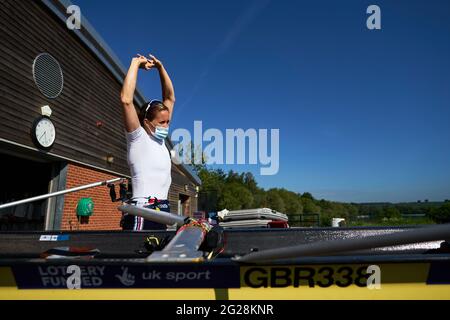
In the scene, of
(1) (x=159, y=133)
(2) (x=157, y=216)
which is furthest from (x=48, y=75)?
(2) (x=157, y=216)

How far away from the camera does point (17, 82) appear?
688 cm

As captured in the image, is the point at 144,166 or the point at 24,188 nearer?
the point at 144,166

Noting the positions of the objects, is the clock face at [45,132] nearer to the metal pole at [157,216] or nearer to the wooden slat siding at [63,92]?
the wooden slat siding at [63,92]

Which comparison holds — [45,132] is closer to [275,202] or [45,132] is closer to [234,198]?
[234,198]

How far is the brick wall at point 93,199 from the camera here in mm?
8453

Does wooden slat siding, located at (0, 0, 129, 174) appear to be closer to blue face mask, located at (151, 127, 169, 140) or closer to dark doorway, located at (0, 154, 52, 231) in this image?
dark doorway, located at (0, 154, 52, 231)

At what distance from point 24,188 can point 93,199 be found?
2.01 metres

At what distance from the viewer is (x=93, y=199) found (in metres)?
9.56

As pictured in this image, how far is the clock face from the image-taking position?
735 cm

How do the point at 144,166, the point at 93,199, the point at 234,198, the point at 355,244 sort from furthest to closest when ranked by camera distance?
1. the point at 234,198
2. the point at 93,199
3. the point at 144,166
4. the point at 355,244

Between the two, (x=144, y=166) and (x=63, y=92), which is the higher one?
(x=63, y=92)

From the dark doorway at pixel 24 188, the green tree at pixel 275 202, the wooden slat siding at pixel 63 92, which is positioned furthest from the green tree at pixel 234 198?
the dark doorway at pixel 24 188
